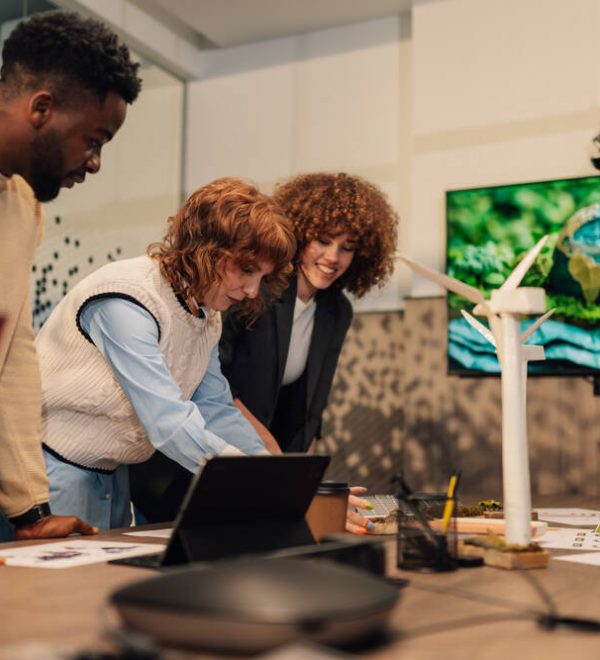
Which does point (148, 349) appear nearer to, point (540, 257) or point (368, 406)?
point (540, 257)

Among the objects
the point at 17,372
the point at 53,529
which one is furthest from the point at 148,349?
the point at 53,529

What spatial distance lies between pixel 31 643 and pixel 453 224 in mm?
4052

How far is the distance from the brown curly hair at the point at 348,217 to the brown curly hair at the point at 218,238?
518 mm

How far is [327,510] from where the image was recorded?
113cm

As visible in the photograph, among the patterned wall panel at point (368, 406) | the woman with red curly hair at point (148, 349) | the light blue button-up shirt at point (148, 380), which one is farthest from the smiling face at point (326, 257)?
the patterned wall panel at point (368, 406)

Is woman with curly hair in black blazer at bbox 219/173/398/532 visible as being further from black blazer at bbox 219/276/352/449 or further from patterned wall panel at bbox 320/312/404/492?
patterned wall panel at bbox 320/312/404/492

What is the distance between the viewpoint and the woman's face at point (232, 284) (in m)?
1.63

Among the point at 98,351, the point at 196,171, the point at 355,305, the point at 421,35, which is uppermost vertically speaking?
the point at 421,35

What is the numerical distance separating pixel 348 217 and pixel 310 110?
10.2ft

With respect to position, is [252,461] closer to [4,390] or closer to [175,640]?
[175,640]

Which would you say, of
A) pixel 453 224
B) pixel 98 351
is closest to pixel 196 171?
pixel 453 224

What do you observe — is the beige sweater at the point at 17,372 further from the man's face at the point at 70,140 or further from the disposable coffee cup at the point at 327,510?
the disposable coffee cup at the point at 327,510

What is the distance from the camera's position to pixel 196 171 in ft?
17.9

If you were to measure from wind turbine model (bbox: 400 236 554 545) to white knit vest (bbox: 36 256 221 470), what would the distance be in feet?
2.06
